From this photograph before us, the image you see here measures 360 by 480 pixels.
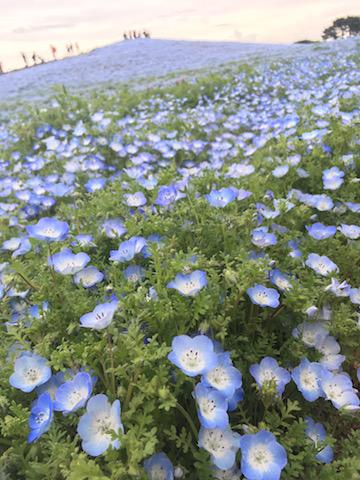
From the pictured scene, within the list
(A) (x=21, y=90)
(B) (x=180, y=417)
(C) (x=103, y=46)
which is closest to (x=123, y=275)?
(B) (x=180, y=417)

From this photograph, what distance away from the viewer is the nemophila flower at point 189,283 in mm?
1630

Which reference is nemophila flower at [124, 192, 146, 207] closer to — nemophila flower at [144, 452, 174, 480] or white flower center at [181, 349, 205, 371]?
white flower center at [181, 349, 205, 371]

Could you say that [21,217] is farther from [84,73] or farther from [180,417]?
[84,73]

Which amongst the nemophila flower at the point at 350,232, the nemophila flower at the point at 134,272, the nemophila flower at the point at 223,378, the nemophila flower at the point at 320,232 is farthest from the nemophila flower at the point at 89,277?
the nemophila flower at the point at 350,232

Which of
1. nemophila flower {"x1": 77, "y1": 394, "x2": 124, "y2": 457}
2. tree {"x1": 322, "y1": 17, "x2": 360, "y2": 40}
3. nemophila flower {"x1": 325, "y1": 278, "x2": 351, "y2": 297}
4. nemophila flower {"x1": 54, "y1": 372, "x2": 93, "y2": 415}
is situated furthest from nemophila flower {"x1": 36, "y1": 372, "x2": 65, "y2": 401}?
tree {"x1": 322, "y1": 17, "x2": 360, "y2": 40}

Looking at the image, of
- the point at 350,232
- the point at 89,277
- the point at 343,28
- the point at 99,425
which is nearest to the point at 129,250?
the point at 89,277

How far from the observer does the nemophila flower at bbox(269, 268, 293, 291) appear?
1.86 m

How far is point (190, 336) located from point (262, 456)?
1.59 feet

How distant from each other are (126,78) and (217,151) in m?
11.1

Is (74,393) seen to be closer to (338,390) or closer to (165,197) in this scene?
(338,390)

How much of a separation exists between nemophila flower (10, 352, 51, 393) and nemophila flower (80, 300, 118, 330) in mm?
225

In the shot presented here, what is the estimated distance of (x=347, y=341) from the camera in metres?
1.85

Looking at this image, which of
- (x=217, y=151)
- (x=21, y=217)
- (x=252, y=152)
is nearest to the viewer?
(x=21, y=217)

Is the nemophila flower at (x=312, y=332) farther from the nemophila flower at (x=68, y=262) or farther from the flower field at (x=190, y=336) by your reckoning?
the nemophila flower at (x=68, y=262)
